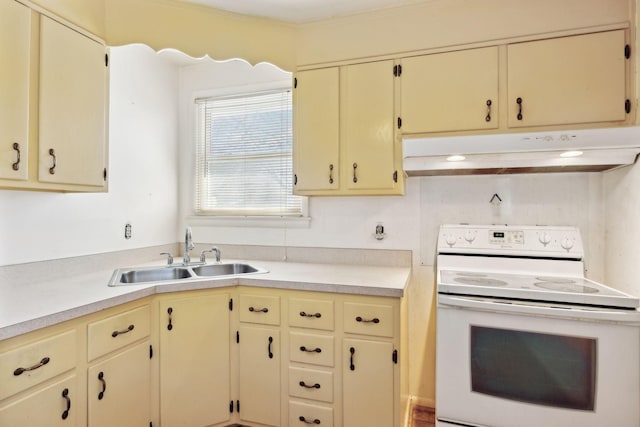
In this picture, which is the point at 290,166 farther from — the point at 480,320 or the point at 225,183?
the point at 480,320

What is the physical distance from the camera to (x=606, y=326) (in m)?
1.50

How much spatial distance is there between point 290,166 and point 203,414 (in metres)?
1.76

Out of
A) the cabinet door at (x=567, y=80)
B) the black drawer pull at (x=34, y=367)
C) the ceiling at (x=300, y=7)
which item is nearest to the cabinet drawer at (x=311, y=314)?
the black drawer pull at (x=34, y=367)

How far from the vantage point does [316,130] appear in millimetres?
2303

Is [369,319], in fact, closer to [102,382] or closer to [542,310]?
[542,310]

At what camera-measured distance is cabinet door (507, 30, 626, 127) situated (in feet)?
5.79

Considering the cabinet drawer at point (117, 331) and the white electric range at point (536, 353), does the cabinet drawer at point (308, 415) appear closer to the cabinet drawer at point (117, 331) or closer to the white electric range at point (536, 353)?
the white electric range at point (536, 353)

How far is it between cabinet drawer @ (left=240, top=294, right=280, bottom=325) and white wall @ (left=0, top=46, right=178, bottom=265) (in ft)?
3.52

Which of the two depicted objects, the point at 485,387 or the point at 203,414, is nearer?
the point at 485,387

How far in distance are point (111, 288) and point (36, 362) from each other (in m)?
0.49

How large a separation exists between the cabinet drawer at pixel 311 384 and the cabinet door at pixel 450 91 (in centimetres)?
149

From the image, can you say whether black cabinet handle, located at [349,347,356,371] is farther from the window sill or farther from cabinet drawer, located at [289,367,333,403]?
the window sill

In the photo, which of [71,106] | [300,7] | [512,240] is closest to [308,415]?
Answer: [512,240]

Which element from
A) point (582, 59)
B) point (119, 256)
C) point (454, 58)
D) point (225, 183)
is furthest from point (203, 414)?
point (582, 59)
